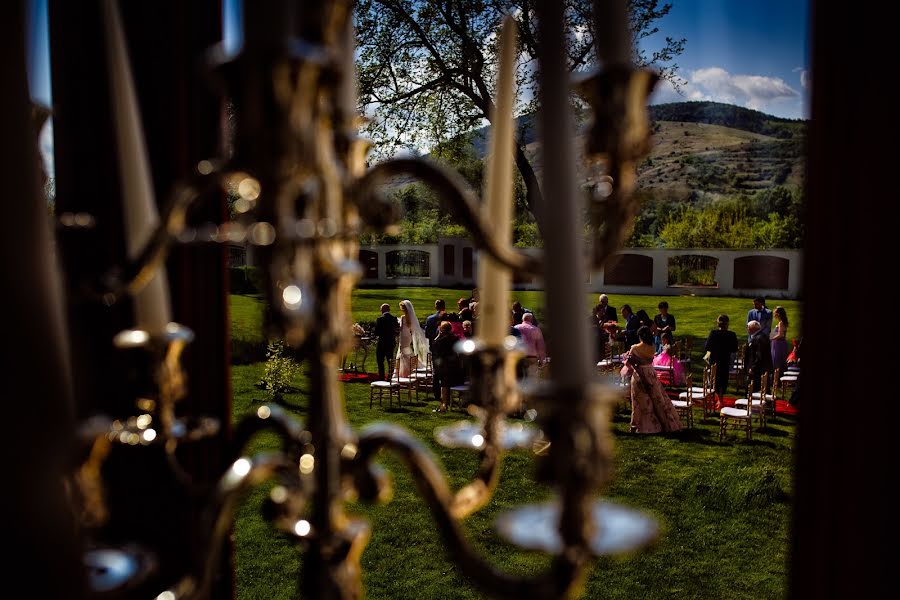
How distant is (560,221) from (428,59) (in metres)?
9.01

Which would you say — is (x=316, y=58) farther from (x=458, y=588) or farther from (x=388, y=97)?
(x=388, y=97)

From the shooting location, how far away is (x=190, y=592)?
743 mm

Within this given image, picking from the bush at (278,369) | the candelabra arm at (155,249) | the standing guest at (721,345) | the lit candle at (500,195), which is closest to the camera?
the candelabra arm at (155,249)

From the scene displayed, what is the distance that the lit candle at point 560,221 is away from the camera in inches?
21.7

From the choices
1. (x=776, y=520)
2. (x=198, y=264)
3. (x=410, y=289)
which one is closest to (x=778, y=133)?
(x=410, y=289)

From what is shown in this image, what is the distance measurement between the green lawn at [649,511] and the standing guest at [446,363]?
293 millimetres

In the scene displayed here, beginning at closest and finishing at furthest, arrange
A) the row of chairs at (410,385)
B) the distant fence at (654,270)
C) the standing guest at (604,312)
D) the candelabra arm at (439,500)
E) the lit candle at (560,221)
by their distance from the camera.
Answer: the lit candle at (560,221), the candelabra arm at (439,500), the row of chairs at (410,385), the standing guest at (604,312), the distant fence at (654,270)

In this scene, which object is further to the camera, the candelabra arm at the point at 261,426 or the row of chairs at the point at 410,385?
the row of chairs at the point at 410,385

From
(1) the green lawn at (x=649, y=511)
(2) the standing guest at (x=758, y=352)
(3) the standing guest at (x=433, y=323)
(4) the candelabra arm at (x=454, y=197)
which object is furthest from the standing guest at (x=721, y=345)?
(4) the candelabra arm at (x=454, y=197)

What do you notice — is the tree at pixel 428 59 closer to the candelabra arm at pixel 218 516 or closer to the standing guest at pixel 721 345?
the standing guest at pixel 721 345

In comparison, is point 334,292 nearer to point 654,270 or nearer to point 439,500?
point 439,500

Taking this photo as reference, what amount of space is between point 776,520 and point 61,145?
5.63 meters

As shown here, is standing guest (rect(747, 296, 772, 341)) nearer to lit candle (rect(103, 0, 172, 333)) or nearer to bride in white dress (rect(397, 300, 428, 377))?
bride in white dress (rect(397, 300, 428, 377))

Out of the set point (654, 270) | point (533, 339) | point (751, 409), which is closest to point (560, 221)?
point (533, 339)
